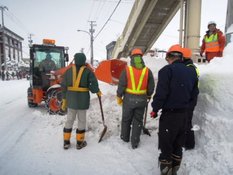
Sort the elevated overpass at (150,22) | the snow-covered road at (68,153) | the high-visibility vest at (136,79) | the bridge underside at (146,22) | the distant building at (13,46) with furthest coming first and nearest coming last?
the distant building at (13,46) → the bridge underside at (146,22) → the elevated overpass at (150,22) → the high-visibility vest at (136,79) → the snow-covered road at (68,153)

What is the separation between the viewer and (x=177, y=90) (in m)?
3.24

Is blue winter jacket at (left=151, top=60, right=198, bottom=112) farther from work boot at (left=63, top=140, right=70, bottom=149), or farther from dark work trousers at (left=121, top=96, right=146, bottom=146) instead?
work boot at (left=63, top=140, right=70, bottom=149)

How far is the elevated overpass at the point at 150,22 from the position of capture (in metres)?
9.70

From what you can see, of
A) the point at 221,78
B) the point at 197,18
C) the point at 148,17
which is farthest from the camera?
the point at 148,17

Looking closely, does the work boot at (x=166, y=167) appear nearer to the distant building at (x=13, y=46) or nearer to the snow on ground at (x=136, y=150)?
the snow on ground at (x=136, y=150)

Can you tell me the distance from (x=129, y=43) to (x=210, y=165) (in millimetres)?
11547

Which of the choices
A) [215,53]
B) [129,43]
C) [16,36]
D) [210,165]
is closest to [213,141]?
[210,165]

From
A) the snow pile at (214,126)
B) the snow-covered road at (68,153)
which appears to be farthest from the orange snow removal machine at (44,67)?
the snow pile at (214,126)

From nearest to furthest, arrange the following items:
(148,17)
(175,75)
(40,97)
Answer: (175,75) < (40,97) < (148,17)

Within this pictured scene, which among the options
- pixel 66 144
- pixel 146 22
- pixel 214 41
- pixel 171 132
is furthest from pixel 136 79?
pixel 146 22

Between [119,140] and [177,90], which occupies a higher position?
[177,90]

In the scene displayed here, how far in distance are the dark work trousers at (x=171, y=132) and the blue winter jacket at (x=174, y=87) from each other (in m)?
0.12

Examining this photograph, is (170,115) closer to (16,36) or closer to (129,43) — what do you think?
(129,43)

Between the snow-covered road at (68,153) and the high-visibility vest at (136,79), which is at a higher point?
the high-visibility vest at (136,79)
